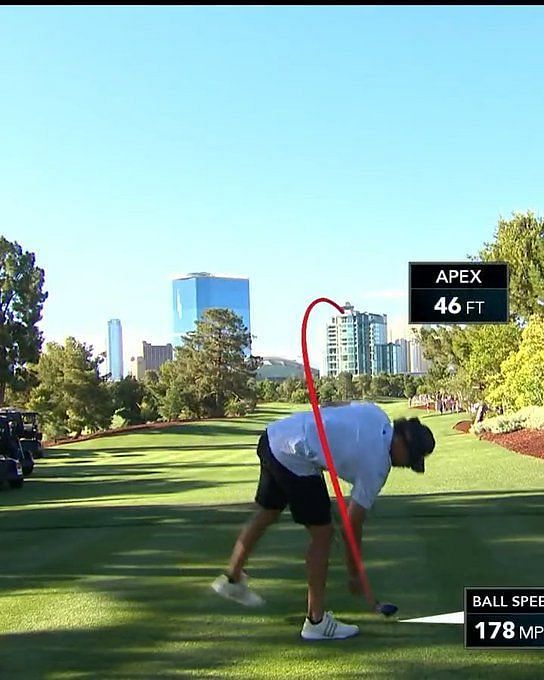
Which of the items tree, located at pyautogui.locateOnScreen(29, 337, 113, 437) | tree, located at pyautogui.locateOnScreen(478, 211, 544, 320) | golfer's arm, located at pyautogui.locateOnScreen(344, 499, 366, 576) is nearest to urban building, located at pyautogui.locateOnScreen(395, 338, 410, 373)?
tree, located at pyautogui.locateOnScreen(478, 211, 544, 320)

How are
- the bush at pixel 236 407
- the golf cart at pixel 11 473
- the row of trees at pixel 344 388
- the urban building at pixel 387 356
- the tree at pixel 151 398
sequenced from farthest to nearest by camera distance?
the golf cart at pixel 11 473, the tree at pixel 151 398, the bush at pixel 236 407, the urban building at pixel 387 356, the row of trees at pixel 344 388

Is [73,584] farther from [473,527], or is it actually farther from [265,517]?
[473,527]

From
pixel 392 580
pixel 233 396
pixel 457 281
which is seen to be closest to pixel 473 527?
pixel 392 580

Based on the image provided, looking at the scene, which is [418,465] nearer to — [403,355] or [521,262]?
[403,355]

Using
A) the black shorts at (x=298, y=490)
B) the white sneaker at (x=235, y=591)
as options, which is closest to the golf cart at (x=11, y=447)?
the white sneaker at (x=235, y=591)

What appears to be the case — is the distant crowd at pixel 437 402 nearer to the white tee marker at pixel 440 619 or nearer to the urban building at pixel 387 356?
the urban building at pixel 387 356
